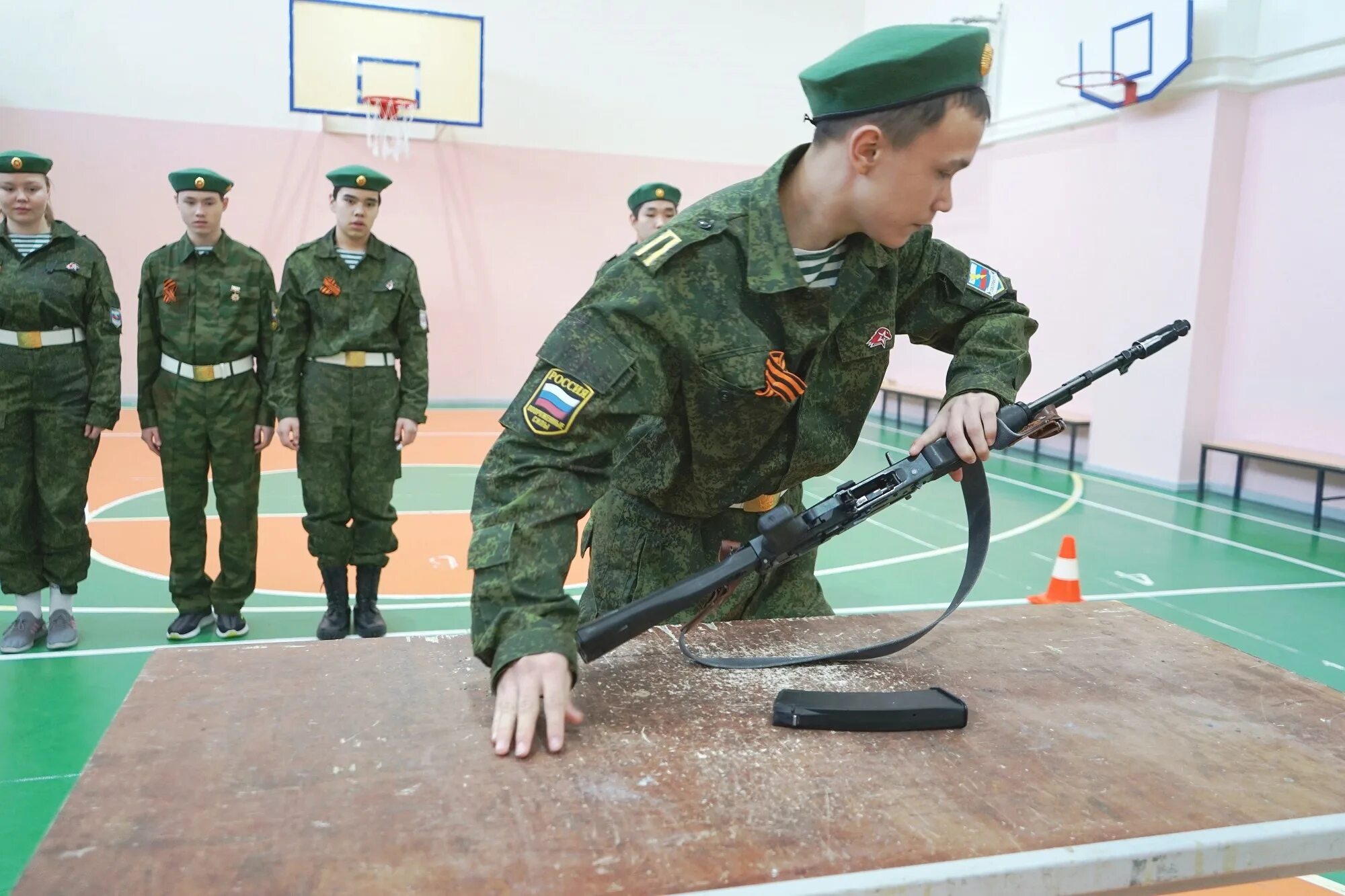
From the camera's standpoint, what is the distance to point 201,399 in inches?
156

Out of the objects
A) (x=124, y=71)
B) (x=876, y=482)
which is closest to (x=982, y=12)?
(x=124, y=71)

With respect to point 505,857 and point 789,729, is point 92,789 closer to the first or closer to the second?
point 505,857

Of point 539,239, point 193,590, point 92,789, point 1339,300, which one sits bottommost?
point 193,590

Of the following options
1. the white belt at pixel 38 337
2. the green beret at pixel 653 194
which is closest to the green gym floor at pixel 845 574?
the white belt at pixel 38 337

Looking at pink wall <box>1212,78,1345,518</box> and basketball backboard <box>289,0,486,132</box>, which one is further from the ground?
basketball backboard <box>289,0,486,132</box>

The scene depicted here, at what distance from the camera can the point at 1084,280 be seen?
8.19 metres

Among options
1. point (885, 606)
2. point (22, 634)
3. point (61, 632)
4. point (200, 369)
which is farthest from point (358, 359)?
point (885, 606)

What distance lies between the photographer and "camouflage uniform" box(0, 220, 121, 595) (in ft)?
12.1

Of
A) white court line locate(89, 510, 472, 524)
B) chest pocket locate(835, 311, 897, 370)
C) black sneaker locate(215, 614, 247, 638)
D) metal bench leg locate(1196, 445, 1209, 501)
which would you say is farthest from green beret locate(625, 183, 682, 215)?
metal bench leg locate(1196, 445, 1209, 501)

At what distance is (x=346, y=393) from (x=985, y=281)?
9.71ft

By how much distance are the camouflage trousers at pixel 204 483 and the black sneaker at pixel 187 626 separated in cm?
2

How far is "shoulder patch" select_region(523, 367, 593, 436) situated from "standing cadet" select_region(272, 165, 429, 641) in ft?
9.64

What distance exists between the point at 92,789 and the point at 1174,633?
1.72m

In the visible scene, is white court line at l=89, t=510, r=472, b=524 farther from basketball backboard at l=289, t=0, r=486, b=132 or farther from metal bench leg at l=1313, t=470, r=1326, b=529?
metal bench leg at l=1313, t=470, r=1326, b=529
